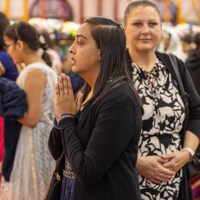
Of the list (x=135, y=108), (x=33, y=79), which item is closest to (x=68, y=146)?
(x=135, y=108)

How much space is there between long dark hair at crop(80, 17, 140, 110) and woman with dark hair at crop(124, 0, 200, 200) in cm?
49

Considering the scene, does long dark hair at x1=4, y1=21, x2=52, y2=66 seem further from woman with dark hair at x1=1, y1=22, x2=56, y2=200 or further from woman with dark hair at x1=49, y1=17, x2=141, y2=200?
woman with dark hair at x1=49, y1=17, x2=141, y2=200

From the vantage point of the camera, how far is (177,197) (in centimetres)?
268

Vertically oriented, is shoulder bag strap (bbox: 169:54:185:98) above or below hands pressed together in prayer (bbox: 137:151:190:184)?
above

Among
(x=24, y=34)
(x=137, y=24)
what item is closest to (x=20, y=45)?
(x=24, y=34)

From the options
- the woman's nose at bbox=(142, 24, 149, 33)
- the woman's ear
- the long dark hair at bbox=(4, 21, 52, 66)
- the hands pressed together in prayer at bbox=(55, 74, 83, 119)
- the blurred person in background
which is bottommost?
the blurred person in background

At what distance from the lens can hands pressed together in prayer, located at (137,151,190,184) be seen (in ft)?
8.42

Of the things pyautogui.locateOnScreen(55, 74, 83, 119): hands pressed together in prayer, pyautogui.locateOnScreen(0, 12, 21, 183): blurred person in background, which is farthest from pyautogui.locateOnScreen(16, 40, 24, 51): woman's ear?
pyautogui.locateOnScreen(55, 74, 83, 119): hands pressed together in prayer

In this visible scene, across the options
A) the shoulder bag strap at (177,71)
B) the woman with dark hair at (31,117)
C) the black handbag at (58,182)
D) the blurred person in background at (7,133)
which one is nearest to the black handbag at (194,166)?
the shoulder bag strap at (177,71)

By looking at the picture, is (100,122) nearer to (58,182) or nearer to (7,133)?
(58,182)

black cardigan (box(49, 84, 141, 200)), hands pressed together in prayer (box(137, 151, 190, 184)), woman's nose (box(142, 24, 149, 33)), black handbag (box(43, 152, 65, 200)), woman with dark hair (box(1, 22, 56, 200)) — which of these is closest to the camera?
black cardigan (box(49, 84, 141, 200))

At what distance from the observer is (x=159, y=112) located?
2.62m

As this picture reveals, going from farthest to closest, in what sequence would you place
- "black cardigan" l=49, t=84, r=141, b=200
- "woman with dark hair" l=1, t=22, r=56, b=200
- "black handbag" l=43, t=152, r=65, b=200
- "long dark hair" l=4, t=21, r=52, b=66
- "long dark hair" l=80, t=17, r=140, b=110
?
"long dark hair" l=4, t=21, r=52, b=66, "woman with dark hair" l=1, t=22, r=56, b=200, "black handbag" l=43, t=152, r=65, b=200, "long dark hair" l=80, t=17, r=140, b=110, "black cardigan" l=49, t=84, r=141, b=200

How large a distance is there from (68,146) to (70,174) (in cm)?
16
